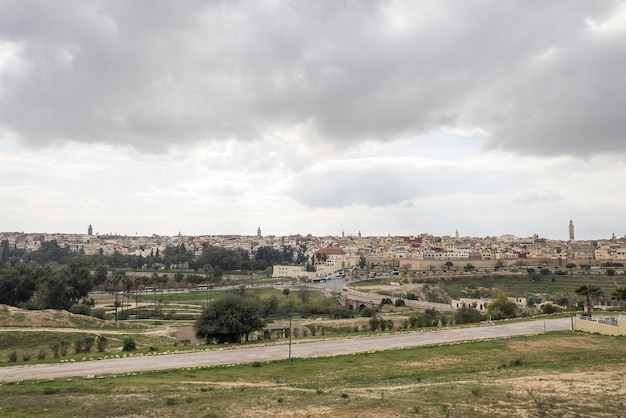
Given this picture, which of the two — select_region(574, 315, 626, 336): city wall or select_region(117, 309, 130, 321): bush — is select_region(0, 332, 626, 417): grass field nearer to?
select_region(574, 315, 626, 336): city wall

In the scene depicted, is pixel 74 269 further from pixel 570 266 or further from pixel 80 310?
pixel 570 266

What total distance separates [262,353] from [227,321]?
22.4 feet

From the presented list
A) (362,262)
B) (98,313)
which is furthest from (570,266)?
(98,313)

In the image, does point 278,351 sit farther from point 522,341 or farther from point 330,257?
point 330,257

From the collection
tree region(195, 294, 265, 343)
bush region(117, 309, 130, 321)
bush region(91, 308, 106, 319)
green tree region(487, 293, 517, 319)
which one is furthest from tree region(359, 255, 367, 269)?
tree region(195, 294, 265, 343)

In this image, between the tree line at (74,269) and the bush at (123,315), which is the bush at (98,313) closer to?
the bush at (123,315)

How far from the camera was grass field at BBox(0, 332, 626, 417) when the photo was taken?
1492cm

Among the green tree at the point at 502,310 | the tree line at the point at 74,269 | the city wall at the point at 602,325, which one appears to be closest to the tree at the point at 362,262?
the tree line at the point at 74,269

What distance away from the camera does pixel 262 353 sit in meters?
29.3

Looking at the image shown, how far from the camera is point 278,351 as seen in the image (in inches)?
1174

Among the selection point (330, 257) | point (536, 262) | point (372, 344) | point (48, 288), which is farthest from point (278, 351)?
point (536, 262)

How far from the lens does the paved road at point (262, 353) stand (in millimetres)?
24312

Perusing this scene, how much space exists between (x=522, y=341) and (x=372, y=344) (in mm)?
10584

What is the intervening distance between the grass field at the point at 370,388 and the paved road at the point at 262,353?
1.98m
